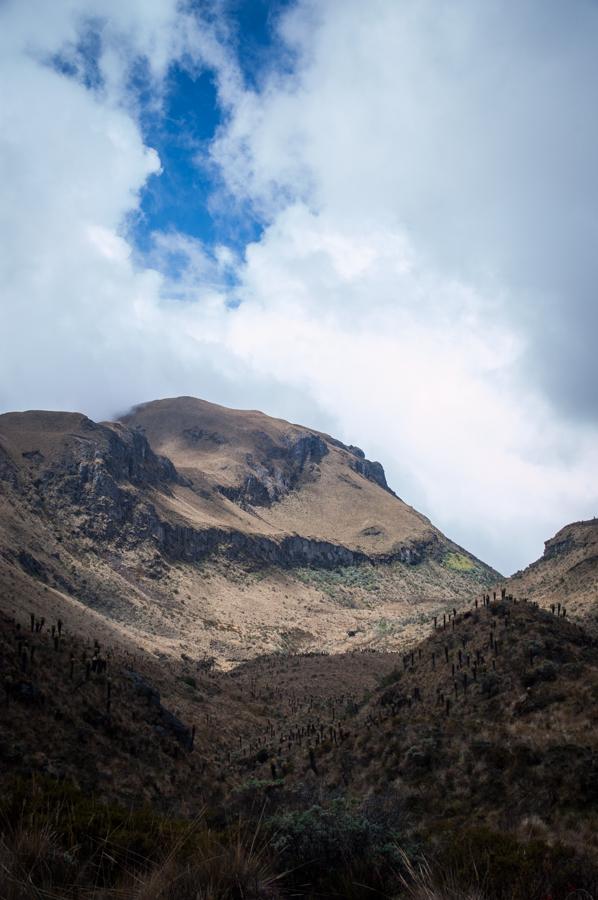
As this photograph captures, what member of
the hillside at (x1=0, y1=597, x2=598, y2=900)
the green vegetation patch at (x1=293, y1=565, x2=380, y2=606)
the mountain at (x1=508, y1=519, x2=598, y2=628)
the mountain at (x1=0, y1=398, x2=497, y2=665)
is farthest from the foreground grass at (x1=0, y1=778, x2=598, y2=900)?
the green vegetation patch at (x1=293, y1=565, x2=380, y2=606)

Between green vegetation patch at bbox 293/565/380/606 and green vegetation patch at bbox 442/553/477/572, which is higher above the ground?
green vegetation patch at bbox 442/553/477/572

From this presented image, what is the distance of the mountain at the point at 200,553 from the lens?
287 ft

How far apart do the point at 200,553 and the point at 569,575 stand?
7980 cm

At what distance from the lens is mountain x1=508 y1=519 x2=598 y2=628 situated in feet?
208

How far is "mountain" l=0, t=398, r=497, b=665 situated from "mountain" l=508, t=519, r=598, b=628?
2131 centimetres

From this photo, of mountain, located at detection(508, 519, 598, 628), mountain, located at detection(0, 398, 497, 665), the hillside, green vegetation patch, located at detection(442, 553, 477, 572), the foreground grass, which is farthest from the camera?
green vegetation patch, located at detection(442, 553, 477, 572)

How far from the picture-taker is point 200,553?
127188 mm

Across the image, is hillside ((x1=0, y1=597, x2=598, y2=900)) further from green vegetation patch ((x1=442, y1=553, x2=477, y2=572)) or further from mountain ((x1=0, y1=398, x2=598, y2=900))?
green vegetation patch ((x1=442, y1=553, x2=477, y2=572))

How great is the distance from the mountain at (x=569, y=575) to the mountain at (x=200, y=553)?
21.3 metres

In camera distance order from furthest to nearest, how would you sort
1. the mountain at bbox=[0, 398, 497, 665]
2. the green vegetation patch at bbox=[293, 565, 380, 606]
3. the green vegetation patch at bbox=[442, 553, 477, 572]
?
the green vegetation patch at bbox=[442, 553, 477, 572] → the green vegetation patch at bbox=[293, 565, 380, 606] → the mountain at bbox=[0, 398, 497, 665]

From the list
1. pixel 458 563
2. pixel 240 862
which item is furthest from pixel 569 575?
pixel 458 563

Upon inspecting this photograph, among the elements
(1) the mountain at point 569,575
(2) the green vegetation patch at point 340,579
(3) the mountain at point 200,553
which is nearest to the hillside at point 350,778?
(1) the mountain at point 569,575

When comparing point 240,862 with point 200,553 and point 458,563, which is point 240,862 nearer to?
point 200,553

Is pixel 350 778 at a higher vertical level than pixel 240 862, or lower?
lower
